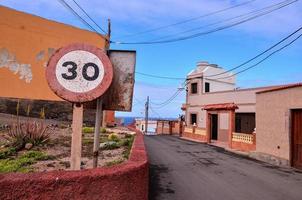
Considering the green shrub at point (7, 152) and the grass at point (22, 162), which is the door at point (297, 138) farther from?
the green shrub at point (7, 152)

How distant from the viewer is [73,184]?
3.71 meters

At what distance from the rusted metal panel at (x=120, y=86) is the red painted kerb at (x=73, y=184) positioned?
0.88 m

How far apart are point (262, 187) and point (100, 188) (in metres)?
6.97

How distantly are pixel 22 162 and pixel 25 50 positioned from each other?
41.1 feet

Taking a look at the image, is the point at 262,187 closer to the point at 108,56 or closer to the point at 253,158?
the point at 108,56

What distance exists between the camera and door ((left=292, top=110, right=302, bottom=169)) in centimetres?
1479

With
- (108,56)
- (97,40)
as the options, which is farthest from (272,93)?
(108,56)

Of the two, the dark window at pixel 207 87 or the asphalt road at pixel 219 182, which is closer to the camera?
the asphalt road at pixel 219 182

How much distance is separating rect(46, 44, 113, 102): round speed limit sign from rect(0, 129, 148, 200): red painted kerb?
95 cm

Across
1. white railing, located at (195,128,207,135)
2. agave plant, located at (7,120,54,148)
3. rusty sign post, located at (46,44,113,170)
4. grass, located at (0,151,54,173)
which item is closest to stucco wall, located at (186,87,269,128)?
white railing, located at (195,128,207,135)

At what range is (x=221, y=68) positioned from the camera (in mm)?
41375

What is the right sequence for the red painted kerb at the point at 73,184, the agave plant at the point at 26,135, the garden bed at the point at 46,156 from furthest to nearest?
the agave plant at the point at 26,135
the garden bed at the point at 46,156
the red painted kerb at the point at 73,184

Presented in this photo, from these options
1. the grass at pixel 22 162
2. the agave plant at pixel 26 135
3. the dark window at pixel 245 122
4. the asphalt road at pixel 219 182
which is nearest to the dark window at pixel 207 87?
the dark window at pixel 245 122

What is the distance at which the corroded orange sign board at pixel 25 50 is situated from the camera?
18391 mm
